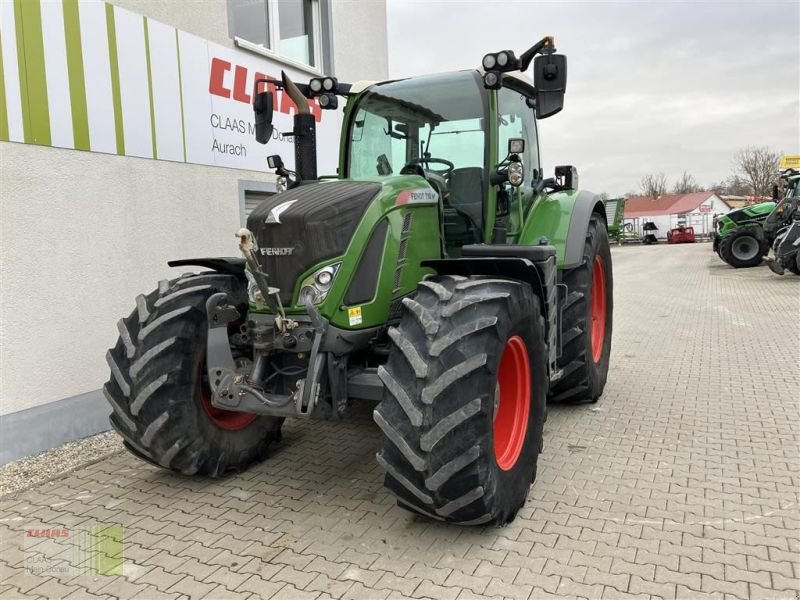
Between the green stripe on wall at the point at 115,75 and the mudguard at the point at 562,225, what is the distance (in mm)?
3299

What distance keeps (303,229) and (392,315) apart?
2.31 ft

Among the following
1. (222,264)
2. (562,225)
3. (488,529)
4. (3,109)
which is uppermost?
(3,109)

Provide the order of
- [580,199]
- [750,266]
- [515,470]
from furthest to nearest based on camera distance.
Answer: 1. [750,266]
2. [580,199]
3. [515,470]

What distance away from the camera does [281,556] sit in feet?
9.61

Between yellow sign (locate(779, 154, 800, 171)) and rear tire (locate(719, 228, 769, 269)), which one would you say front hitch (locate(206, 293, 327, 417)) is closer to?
rear tire (locate(719, 228, 769, 269))

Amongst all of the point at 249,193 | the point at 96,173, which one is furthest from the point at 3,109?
the point at 249,193

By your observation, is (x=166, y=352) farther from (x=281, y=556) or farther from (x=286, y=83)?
(x=286, y=83)

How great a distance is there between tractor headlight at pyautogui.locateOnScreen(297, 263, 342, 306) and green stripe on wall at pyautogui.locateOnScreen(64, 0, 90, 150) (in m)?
2.67

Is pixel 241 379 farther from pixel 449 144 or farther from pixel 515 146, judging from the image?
pixel 515 146

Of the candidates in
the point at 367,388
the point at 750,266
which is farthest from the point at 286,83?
the point at 750,266

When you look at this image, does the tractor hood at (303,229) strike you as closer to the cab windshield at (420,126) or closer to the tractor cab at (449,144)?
the tractor cab at (449,144)

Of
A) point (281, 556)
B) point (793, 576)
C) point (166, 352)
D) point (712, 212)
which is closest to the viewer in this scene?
point (793, 576)

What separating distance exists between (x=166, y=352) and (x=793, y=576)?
127 inches

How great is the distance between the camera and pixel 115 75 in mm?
4930
